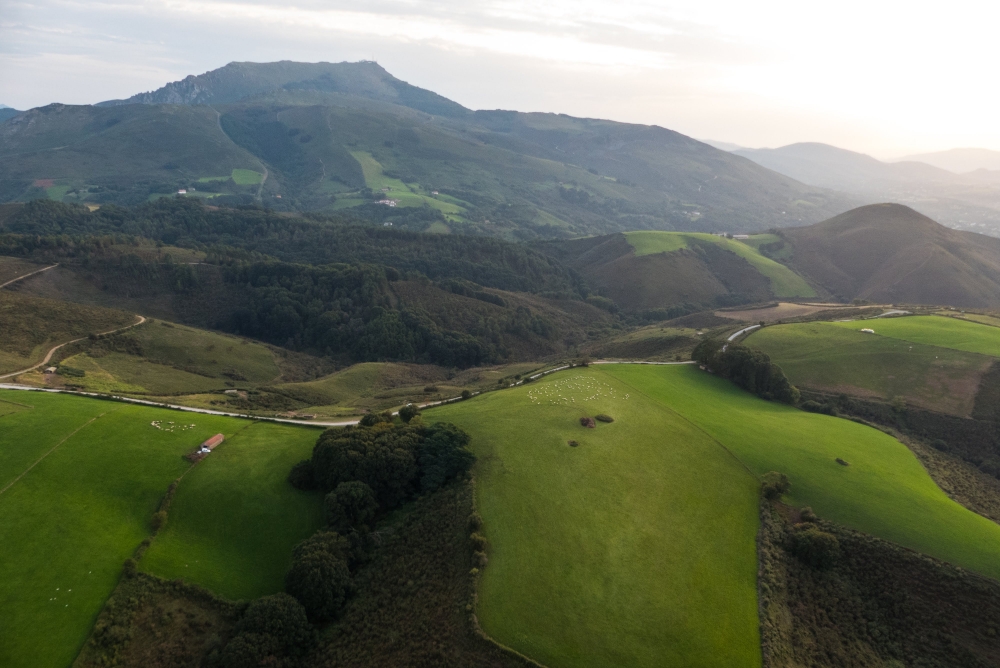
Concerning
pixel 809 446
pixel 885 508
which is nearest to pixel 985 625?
pixel 885 508

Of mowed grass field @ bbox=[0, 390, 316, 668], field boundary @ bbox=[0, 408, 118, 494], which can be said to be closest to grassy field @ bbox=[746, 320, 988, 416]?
mowed grass field @ bbox=[0, 390, 316, 668]

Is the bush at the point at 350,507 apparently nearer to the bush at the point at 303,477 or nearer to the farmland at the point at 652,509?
the bush at the point at 303,477

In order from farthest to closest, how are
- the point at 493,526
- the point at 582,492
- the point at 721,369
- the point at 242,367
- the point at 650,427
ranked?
the point at 242,367
the point at 721,369
the point at 650,427
the point at 582,492
the point at 493,526

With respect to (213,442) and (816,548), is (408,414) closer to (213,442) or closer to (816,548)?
(213,442)

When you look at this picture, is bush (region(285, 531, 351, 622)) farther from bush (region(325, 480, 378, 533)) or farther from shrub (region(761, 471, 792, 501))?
shrub (region(761, 471, 792, 501))

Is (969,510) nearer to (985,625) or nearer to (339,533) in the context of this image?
(985,625)

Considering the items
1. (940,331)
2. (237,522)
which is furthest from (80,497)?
(940,331)

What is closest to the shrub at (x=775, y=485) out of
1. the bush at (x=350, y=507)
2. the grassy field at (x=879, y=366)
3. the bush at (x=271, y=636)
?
the bush at (x=350, y=507)

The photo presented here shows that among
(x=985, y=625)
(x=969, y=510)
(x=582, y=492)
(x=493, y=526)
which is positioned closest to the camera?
(x=985, y=625)
